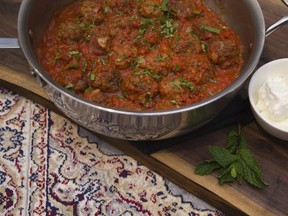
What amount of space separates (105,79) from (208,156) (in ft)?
2.21

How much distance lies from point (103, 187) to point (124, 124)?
0.53 m

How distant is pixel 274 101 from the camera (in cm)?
244

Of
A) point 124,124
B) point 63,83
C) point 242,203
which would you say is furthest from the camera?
point 63,83

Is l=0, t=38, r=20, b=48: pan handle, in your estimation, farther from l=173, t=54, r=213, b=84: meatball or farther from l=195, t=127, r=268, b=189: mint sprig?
l=195, t=127, r=268, b=189: mint sprig

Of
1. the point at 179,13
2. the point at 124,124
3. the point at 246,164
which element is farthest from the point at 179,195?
the point at 179,13

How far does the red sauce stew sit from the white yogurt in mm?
190

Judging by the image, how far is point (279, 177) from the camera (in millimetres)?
2410

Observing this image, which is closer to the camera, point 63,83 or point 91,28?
point 63,83

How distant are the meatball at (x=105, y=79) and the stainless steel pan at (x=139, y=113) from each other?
0.22m

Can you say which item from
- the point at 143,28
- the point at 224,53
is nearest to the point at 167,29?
the point at 143,28

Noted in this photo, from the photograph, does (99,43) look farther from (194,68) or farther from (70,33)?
(194,68)

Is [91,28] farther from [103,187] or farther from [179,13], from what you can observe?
[103,187]

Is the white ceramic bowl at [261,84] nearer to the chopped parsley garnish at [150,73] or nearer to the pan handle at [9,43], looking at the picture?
the chopped parsley garnish at [150,73]

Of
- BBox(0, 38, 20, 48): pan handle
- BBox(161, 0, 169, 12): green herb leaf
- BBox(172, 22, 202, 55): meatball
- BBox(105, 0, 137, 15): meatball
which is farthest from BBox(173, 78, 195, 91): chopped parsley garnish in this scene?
BBox(0, 38, 20, 48): pan handle
